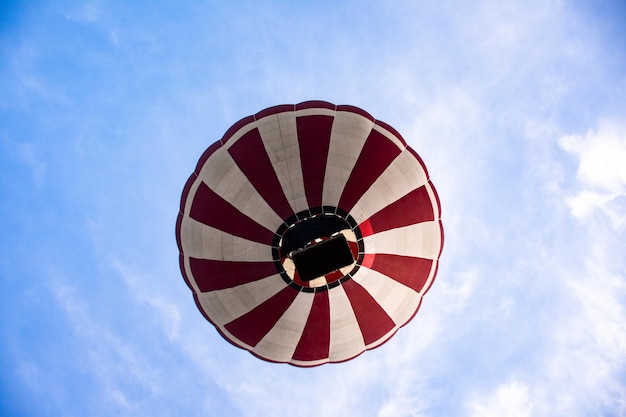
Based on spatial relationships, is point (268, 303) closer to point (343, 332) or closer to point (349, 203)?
point (343, 332)

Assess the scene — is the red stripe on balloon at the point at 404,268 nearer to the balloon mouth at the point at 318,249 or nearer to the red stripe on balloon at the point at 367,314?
the balloon mouth at the point at 318,249

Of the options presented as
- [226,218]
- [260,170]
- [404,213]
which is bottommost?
[226,218]

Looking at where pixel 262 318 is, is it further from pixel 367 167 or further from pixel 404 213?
pixel 367 167

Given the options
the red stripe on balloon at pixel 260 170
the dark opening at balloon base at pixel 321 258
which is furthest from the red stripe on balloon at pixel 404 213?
the red stripe on balloon at pixel 260 170

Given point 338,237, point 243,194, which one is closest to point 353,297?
point 338,237

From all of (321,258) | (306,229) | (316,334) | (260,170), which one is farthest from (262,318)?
(260,170)
